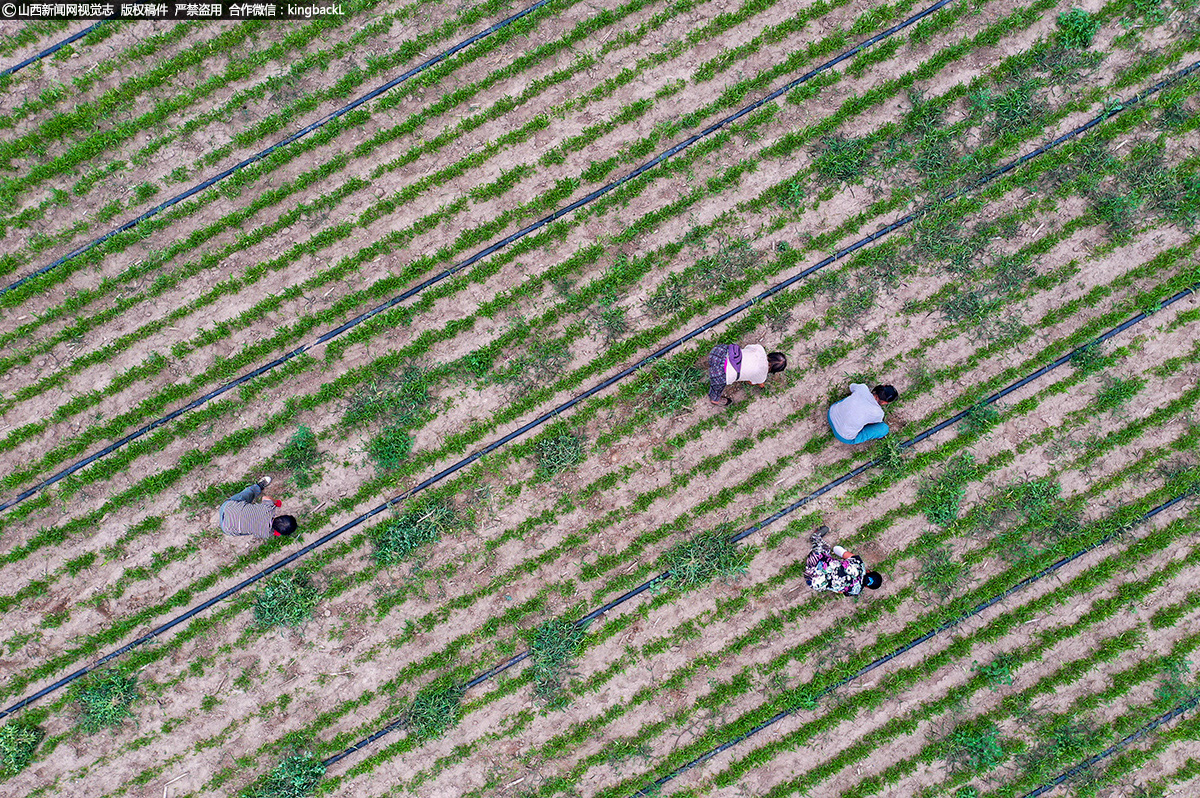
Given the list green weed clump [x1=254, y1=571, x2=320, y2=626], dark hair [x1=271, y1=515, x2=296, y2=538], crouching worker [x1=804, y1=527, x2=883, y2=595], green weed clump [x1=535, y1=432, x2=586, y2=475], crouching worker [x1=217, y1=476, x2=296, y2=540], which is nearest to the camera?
crouching worker [x1=217, y1=476, x2=296, y2=540]

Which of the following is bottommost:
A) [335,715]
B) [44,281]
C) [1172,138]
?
[335,715]

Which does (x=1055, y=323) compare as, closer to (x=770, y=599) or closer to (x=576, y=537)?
(x=770, y=599)

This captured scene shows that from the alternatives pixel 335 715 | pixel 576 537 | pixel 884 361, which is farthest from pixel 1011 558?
pixel 335 715

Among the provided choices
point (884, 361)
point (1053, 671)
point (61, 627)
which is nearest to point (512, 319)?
point (884, 361)

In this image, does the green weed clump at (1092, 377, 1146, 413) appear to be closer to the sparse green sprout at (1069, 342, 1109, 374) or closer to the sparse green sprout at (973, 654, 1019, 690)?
the sparse green sprout at (1069, 342, 1109, 374)

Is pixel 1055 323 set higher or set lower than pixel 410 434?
lower

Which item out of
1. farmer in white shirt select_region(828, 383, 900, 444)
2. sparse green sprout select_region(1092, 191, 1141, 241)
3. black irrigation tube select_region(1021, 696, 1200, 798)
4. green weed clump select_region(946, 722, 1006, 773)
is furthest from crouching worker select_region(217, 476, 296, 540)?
sparse green sprout select_region(1092, 191, 1141, 241)
